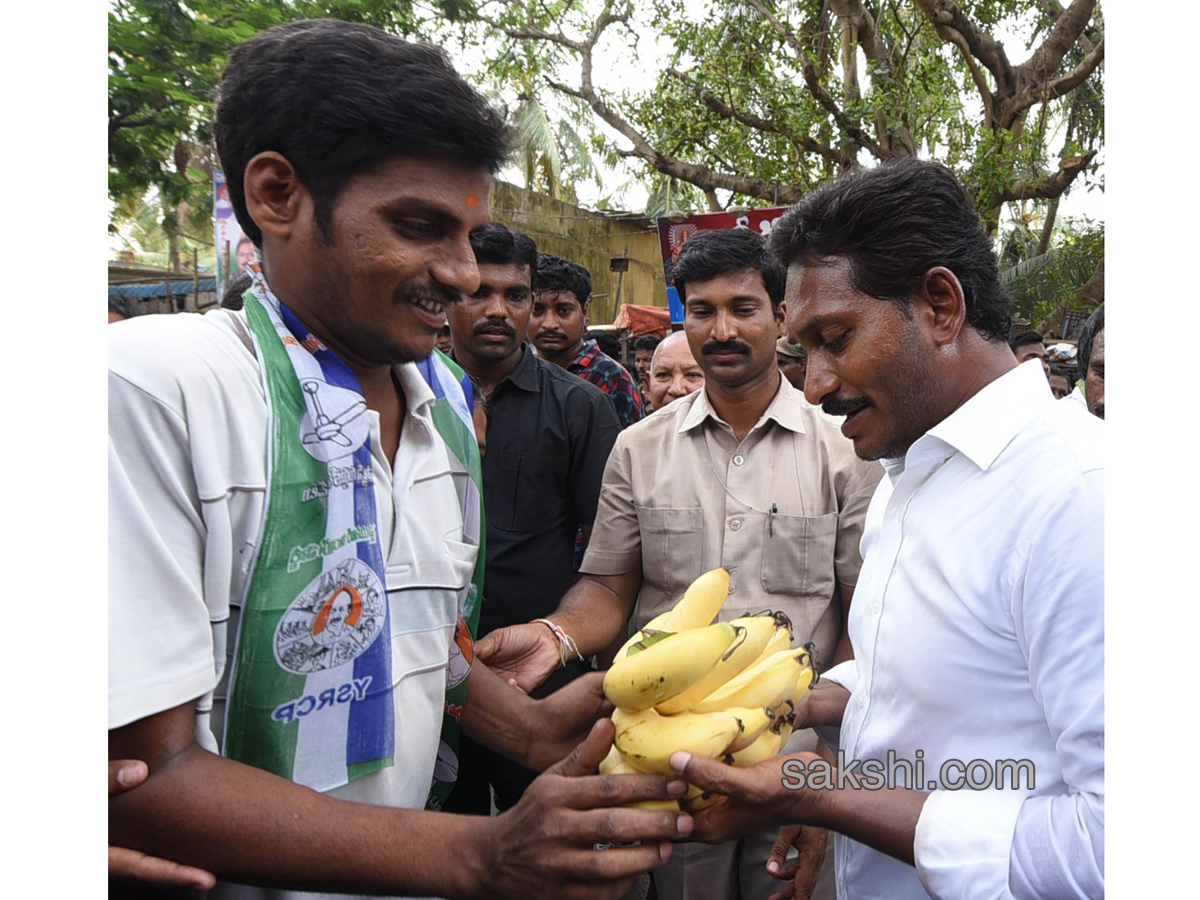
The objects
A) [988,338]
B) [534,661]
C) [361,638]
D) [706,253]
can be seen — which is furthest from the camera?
[706,253]

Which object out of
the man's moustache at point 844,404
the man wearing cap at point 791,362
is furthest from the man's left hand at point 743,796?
the man wearing cap at point 791,362

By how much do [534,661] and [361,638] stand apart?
37.9 inches

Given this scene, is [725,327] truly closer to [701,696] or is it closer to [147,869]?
[701,696]

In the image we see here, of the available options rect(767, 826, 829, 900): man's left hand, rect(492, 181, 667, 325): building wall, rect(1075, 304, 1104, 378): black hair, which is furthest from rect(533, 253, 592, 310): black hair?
rect(492, 181, 667, 325): building wall

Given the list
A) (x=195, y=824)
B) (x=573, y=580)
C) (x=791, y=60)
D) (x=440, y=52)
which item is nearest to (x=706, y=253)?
(x=573, y=580)

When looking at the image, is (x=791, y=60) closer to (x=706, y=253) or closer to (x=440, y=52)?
(x=706, y=253)

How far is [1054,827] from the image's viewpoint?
1.44 meters

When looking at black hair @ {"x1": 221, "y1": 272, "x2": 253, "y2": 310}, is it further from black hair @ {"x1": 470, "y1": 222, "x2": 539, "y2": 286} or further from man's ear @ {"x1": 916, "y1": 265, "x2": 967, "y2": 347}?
man's ear @ {"x1": 916, "y1": 265, "x2": 967, "y2": 347}

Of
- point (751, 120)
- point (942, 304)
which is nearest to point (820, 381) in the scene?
point (942, 304)

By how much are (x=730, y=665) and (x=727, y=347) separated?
1737 mm

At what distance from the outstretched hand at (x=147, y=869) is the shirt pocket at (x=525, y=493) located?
7.27 feet

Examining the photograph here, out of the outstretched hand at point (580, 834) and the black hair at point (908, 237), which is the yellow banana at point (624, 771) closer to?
the outstretched hand at point (580, 834)

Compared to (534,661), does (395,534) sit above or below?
above

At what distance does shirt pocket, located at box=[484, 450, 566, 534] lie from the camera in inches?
140
